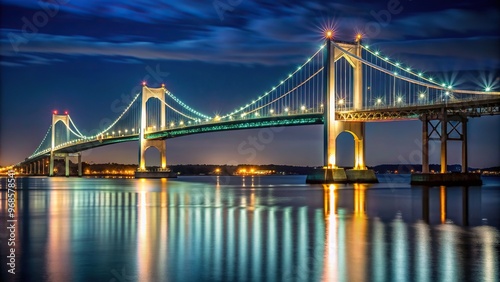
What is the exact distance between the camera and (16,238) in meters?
15.4

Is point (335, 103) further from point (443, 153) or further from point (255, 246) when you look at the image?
point (255, 246)

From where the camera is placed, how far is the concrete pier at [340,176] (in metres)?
51.8

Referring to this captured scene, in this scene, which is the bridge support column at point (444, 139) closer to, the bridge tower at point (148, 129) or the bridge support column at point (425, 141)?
the bridge support column at point (425, 141)

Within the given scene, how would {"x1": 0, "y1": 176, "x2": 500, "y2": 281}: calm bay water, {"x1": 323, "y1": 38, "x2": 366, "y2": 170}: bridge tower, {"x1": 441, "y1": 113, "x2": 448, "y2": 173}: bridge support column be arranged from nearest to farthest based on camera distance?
{"x1": 0, "y1": 176, "x2": 500, "y2": 281}: calm bay water → {"x1": 441, "y1": 113, "x2": 448, "y2": 173}: bridge support column → {"x1": 323, "y1": 38, "x2": 366, "y2": 170}: bridge tower

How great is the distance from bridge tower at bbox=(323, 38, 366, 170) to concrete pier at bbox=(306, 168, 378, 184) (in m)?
0.54

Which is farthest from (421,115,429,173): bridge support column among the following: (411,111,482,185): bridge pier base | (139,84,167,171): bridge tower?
(139,84,167,171): bridge tower

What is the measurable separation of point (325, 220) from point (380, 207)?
6.45m

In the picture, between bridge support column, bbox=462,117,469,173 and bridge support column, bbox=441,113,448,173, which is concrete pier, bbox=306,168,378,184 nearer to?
bridge support column, bbox=441,113,448,173

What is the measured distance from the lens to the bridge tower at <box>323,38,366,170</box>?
5228cm

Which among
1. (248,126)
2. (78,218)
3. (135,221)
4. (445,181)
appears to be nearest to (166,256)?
(135,221)

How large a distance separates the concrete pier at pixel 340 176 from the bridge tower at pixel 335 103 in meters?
0.54

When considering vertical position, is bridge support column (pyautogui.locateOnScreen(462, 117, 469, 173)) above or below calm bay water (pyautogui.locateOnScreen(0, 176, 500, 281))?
above

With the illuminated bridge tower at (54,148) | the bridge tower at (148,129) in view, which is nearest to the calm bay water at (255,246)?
the bridge tower at (148,129)

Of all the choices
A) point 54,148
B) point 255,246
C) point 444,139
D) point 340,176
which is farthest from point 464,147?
point 54,148
